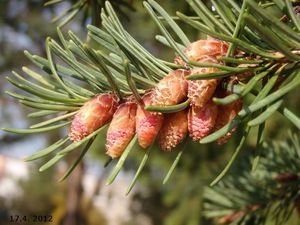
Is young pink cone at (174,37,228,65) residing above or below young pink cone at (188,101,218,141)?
above

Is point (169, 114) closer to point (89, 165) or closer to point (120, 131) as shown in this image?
point (120, 131)

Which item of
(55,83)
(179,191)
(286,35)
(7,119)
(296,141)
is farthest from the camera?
(7,119)

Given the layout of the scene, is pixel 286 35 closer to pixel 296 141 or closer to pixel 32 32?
pixel 296 141

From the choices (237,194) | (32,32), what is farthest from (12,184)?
(237,194)

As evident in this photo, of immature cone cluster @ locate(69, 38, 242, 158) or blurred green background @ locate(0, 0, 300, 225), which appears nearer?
immature cone cluster @ locate(69, 38, 242, 158)
